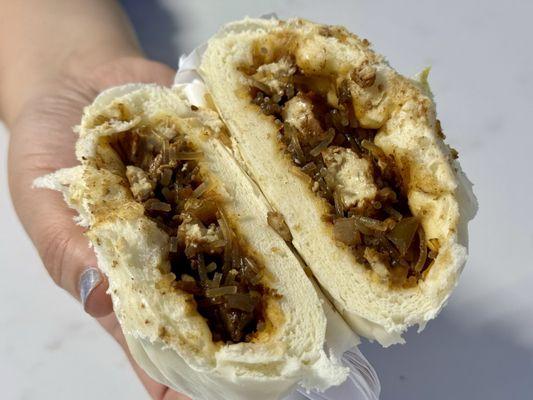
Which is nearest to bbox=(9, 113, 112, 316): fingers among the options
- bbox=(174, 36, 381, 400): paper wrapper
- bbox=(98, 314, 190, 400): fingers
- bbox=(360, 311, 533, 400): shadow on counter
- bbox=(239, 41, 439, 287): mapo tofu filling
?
bbox=(98, 314, 190, 400): fingers

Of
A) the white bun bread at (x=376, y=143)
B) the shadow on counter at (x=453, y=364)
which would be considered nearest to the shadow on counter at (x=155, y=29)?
the white bun bread at (x=376, y=143)

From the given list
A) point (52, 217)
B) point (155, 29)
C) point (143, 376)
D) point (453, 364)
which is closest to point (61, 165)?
point (52, 217)

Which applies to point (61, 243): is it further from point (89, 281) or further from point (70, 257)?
point (89, 281)

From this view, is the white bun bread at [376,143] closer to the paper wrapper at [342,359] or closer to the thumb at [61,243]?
the paper wrapper at [342,359]

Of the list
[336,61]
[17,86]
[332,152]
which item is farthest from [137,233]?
[17,86]

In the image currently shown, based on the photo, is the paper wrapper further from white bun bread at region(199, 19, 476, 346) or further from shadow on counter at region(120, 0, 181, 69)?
shadow on counter at region(120, 0, 181, 69)

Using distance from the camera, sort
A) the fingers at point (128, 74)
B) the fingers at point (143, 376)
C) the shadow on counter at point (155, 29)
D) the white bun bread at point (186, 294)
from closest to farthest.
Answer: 1. the white bun bread at point (186, 294)
2. the fingers at point (143, 376)
3. the fingers at point (128, 74)
4. the shadow on counter at point (155, 29)

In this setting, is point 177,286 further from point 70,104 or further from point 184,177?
point 70,104
